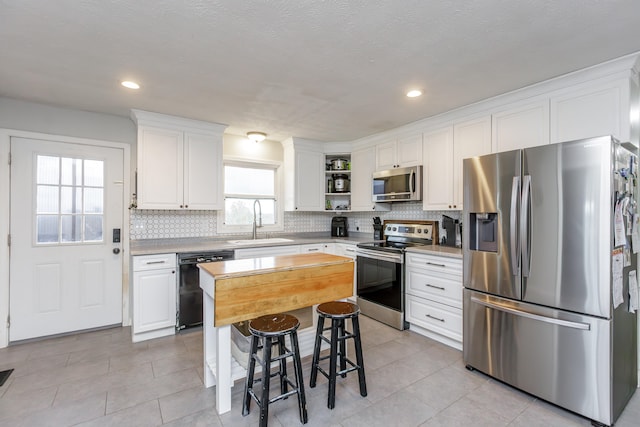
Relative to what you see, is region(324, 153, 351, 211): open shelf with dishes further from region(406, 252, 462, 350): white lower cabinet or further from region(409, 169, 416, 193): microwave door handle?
region(406, 252, 462, 350): white lower cabinet

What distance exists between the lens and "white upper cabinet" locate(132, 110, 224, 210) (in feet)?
11.1

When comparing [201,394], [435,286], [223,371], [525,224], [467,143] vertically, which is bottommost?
[201,394]

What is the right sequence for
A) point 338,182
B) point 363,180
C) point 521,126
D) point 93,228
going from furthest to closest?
1. point 338,182
2. point 363,180
3. point 93,228
4. point 521,126

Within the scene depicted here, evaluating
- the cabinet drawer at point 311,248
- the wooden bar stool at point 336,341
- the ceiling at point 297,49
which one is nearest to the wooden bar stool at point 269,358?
the wooden bar stool at point 336,341

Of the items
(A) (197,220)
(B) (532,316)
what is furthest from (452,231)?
(A) (197,220)

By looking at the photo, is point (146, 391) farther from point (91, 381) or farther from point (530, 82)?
point (530, 82)

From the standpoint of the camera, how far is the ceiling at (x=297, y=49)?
1.68 metres

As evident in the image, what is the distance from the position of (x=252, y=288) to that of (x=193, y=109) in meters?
2.26

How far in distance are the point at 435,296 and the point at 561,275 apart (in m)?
1.25

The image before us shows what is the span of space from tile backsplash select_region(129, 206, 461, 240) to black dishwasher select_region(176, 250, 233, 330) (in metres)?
0.75

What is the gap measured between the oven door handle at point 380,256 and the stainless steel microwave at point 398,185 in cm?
76

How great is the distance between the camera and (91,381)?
2.36 m

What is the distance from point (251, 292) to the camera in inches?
78.4

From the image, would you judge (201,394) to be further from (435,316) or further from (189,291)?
(435,316)
